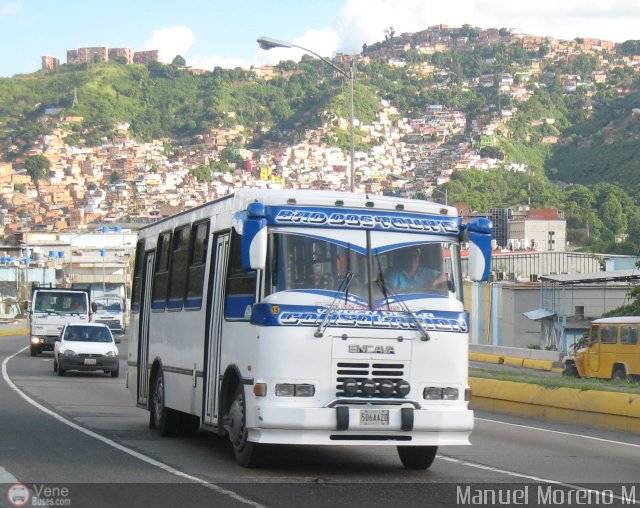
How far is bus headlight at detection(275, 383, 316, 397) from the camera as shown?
12.8m

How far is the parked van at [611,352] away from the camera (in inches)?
1355

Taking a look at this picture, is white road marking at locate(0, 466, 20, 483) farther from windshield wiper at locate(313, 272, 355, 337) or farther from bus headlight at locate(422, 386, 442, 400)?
bus headlight at locate(422, 386, 442, 400)

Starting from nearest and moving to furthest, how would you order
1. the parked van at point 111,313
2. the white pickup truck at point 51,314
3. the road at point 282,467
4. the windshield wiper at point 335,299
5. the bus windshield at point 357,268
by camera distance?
the road at point 282,467
the windshield wiper at point 335,299
the bus windshield at point 357,268
the white pickup truck at point 51,314
the parked van at point 111,313

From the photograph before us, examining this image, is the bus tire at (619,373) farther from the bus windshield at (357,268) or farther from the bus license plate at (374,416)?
the bus license plate at (374,416)

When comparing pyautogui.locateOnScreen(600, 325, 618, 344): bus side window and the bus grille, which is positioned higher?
pyautogui.locateOnScreen(600, 325, 618, 344): bus side window

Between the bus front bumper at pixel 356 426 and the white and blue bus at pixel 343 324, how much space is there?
13mm

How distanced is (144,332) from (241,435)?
586 centimetres

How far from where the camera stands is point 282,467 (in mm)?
13797

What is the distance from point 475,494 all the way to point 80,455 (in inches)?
197

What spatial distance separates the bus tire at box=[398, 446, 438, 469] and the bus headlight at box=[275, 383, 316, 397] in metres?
1.83

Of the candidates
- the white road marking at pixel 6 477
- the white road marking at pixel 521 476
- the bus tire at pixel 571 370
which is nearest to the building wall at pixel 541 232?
the bus tire at pixel 571 370

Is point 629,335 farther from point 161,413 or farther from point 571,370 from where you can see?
point 161,413

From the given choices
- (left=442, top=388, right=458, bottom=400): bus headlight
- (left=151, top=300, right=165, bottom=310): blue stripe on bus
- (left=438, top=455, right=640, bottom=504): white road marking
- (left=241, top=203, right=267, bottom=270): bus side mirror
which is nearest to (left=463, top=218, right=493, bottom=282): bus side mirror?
(left=442, top=388, right=458, bottom=400): bus headlight

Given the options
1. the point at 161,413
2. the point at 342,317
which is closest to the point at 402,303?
the point at 342,317
